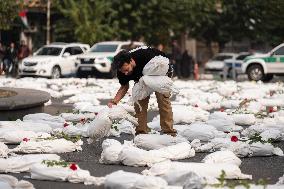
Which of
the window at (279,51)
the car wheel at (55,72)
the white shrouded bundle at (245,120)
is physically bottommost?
the car wheel at (55,72)

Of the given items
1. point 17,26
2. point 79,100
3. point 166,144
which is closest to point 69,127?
point 166,144

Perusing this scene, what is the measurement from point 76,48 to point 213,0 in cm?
1655

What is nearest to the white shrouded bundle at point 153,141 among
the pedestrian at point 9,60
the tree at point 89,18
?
the pedestrian at point 9,60

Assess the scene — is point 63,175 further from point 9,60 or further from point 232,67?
point 232,67

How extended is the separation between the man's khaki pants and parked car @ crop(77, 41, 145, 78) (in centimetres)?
2269

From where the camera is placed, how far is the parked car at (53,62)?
3278 cm

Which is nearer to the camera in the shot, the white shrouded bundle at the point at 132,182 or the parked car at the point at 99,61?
the white shrouded bundle at the point at 132,182

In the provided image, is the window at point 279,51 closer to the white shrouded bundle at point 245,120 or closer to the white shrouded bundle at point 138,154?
the white shrouded bundle at point 245,120

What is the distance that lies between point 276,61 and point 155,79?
23884 mm

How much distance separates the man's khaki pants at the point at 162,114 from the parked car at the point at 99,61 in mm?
22693

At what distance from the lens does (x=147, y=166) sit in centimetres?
847

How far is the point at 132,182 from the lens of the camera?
6773mm

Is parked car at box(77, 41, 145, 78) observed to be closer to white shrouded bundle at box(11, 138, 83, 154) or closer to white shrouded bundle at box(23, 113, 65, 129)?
white shrouded bundle at box(23, 113, 65, 129)

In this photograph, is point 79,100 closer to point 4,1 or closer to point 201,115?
point 4,1
